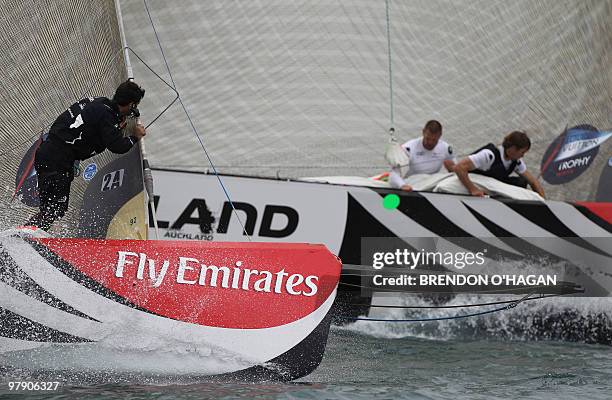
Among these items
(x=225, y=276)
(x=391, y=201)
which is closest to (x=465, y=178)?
(x=391, y=201)

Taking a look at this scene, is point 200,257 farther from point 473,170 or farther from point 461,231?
point 473,170

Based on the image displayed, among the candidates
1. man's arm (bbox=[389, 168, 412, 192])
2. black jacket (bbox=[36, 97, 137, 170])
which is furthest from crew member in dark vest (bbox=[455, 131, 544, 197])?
black jacket (bbox=[36, 97, 137, 170])

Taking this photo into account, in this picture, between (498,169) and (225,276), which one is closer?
(225,276)

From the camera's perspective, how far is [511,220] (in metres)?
5.72

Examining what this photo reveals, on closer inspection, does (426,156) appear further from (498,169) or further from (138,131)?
(138,131)

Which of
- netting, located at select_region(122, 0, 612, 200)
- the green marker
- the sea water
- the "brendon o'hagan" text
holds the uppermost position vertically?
netting, located at select_region(122, 0, 612, 200)

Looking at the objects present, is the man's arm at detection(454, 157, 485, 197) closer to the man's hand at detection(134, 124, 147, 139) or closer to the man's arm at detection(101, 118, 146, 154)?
the man's hand at detection(134, 124, 147, 139)

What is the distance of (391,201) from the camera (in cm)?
572

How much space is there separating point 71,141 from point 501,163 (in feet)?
8.60

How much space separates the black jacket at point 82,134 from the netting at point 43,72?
0.17m

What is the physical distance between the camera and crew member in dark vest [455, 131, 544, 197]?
580cm

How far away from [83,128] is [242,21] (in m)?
2.48

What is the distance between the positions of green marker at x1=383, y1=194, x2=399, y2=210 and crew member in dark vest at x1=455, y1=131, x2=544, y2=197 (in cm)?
38

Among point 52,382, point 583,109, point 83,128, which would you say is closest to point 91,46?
point 83,128
